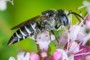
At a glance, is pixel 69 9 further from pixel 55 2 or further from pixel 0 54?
pixel 0 54

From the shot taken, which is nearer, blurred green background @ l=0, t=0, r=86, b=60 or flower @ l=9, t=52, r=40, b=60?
flower @ l=9, t=52, r=40, b=60

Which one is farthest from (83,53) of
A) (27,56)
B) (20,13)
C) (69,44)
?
(20,13)

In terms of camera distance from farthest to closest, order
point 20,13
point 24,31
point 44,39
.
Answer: point 20,13, point 44,39, point 24,31

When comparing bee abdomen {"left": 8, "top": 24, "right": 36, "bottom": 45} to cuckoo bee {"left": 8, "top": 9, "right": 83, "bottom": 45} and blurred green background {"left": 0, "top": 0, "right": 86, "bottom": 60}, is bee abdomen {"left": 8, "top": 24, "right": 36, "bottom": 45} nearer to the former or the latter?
cuckoo bee {"left": 8, "top": 9, "right": 83, "bottom": 45}

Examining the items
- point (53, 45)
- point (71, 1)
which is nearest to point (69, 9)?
point (71, 1)

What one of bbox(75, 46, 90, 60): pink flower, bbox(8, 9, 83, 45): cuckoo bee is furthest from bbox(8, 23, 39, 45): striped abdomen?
bbox(75, 46, 90, 60): pink flower

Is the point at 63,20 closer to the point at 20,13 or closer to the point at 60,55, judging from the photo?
the point at 60,55

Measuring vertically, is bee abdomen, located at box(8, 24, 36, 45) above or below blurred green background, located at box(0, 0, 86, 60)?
below
